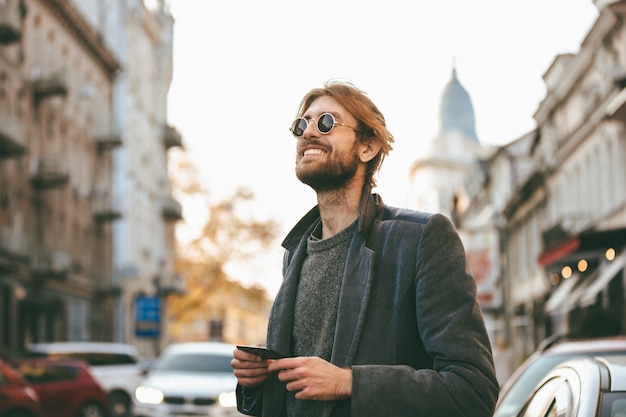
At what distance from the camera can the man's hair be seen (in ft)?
12.1

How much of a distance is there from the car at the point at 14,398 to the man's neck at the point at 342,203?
14.0m

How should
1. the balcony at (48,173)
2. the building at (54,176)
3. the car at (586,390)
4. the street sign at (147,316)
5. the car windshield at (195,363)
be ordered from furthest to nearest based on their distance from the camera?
the balcony at (48,173), the street sign at (147,316), the building at (54,176), the car windshield at (195,363), the car at (586,390)

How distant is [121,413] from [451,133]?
396 ft

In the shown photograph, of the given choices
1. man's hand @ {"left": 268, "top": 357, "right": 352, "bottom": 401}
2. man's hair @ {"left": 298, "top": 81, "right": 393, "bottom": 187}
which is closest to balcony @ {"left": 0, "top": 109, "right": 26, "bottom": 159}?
man's hair @ {"left": 298, "top": 81, "right": 393, "bottom": 187}

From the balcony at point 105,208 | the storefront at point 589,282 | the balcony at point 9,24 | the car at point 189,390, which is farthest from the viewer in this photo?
the balcony at point 105,208

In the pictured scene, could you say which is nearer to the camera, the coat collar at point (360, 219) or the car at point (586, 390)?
the coat collar at point (360, 219)

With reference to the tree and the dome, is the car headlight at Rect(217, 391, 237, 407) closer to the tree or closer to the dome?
the tree

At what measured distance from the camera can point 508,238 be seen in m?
58.4

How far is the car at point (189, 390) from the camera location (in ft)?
61.5

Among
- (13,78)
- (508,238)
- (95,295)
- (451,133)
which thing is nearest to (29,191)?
(13,78)

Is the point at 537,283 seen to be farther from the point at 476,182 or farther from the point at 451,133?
the point at 451,133

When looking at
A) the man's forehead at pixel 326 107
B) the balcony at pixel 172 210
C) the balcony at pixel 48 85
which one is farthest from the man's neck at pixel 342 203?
the balcony at pixel 172 210

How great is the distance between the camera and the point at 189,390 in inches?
750

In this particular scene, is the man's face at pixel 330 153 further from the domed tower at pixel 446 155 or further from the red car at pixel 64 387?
the domed tower at pixel 446 155
